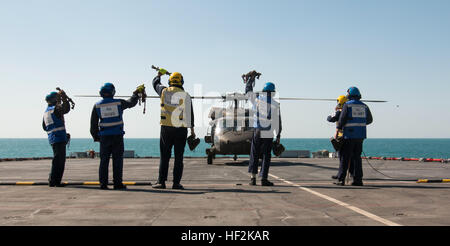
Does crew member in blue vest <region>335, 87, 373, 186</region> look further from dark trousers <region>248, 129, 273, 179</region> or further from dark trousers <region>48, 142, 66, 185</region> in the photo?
dark trousers <region>48, 142, 66, 185</region>

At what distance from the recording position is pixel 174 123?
7.58 metres

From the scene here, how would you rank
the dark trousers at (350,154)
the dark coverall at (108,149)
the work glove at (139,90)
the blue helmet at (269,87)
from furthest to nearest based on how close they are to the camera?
1. the blue helmet at (269,87)
2. the dark trousers at (350,154)
3. the work glove at (139,90)
4. the dark coverall at (108,149)

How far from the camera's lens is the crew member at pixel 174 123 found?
7.55 m

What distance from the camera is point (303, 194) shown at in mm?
6391

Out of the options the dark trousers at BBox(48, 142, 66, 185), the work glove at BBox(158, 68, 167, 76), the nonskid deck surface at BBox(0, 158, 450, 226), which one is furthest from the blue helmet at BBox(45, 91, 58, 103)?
the work glove at BBox(158, 68, 167, 76)

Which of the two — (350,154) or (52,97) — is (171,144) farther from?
(350,154)

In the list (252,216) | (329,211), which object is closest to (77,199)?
(252,216)

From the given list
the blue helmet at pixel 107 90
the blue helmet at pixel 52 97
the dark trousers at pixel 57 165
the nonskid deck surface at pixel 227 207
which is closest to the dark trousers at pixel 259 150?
the nonskid deck surface at pixel 227 207

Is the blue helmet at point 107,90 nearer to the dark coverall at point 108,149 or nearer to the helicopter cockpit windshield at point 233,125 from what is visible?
the dark coverall at point 108,149

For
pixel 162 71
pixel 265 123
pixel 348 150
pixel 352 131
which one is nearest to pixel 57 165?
pixel 162 71

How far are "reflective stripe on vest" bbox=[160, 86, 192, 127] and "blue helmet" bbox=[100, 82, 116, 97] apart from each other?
1.13 m

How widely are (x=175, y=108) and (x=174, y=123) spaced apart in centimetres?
31
